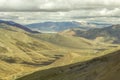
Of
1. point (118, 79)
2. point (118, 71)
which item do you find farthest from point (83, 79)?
point (118, 79)

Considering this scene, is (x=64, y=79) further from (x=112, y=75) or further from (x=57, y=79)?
(x=112, y=75)

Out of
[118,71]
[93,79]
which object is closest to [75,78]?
[93,79]

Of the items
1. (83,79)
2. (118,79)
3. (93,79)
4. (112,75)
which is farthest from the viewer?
(83,79)

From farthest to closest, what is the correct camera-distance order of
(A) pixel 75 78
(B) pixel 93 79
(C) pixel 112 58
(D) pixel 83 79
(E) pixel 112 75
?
1. (C) pixel 112 58
2. (A) pixel 75 78
3. (D) pixel 83 79
4. (B) pixel 93 79
5. (E) pixel 112 75

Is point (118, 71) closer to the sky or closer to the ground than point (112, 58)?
closer to the ground

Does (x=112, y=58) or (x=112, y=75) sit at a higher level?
(x=112, y=58)

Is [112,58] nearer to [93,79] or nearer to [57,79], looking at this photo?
[57,79]

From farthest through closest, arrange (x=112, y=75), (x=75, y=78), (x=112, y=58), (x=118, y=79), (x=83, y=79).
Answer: (x=112, y=58)
(x=75, y=78)
(x=83, y=79)
(x=112, y=75)
(x=118, y=79)

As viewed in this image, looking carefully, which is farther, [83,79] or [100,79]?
[83,79]

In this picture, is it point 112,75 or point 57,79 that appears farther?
point 57,79
